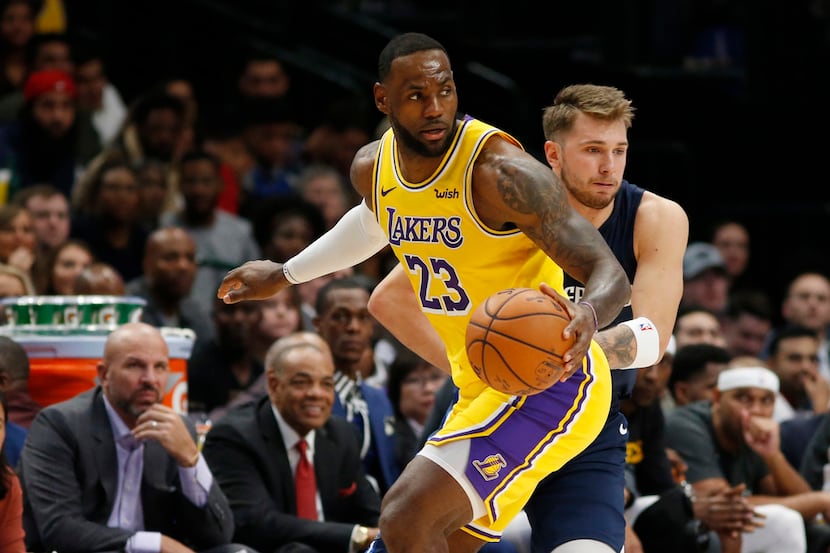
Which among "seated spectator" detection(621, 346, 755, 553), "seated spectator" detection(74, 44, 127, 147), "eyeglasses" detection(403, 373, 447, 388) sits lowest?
"seated spectator" detection(621, 346, 755, 553)

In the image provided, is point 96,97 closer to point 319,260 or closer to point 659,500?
point 659,500

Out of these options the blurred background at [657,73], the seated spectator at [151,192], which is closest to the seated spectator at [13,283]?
the seated spectator at [151,192]

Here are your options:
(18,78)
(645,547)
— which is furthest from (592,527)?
(18,78)

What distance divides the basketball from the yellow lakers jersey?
0.34 meters

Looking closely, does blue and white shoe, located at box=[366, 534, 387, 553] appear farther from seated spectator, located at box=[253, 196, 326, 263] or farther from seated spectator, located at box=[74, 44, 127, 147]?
seated spectator, located at box=[74, 44, 127, 147]

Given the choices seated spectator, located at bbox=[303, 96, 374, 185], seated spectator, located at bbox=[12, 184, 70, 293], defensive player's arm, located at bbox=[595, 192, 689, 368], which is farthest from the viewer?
seated spectator, located at bbox=[303, 96, 374, 185]

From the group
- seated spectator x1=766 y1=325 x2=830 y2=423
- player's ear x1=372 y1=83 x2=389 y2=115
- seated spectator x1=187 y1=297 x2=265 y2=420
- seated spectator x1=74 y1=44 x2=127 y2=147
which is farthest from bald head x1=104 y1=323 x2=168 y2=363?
seated spectator x1=766 y1=325 x2=830 y2=423

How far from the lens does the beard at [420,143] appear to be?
468 centimetres

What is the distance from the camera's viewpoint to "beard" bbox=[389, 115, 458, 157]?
4.68 m

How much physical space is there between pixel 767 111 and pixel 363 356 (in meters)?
5.53

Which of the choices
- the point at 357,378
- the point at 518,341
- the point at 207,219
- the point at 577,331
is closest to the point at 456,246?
the point at 518,341

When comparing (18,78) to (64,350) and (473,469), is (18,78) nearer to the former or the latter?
(64,350)

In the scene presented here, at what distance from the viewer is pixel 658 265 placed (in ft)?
16.6

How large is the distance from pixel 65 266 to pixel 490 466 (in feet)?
14.5
